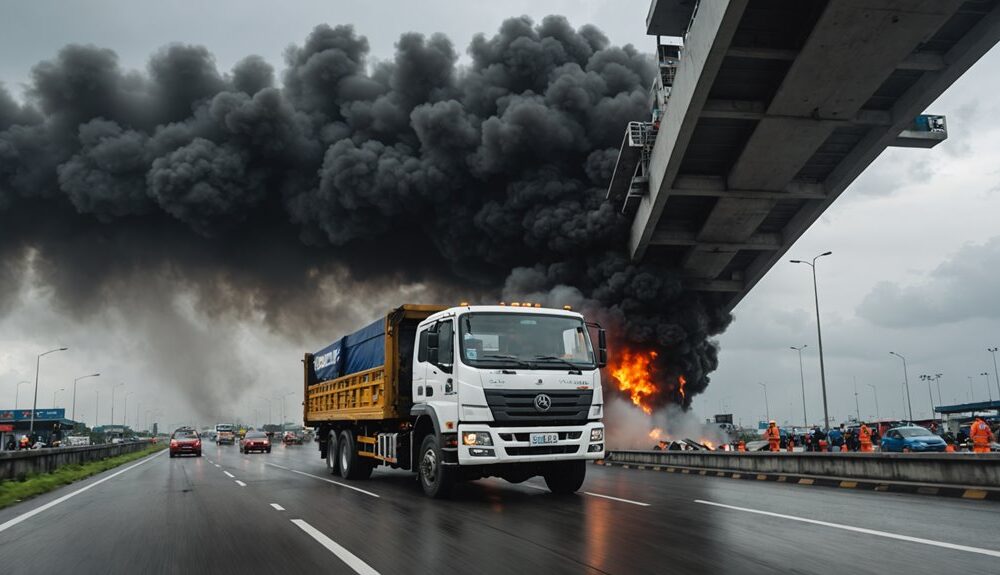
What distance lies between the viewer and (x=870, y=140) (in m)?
33.0

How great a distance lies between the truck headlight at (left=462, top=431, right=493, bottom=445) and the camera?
32.0 ft

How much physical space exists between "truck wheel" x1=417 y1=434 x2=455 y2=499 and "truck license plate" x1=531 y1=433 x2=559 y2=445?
1.32m

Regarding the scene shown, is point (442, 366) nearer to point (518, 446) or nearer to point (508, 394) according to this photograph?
point (508, 394)

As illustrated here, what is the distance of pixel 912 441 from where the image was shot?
2531 centimetres

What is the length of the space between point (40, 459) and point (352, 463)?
11629 mm

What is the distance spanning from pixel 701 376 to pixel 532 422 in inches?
1472

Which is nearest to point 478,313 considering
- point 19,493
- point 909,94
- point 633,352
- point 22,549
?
point 22,549

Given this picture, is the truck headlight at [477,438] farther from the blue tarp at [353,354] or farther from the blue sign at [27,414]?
the blue sign at [27,414]

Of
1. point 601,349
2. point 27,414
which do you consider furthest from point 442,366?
point 27,414

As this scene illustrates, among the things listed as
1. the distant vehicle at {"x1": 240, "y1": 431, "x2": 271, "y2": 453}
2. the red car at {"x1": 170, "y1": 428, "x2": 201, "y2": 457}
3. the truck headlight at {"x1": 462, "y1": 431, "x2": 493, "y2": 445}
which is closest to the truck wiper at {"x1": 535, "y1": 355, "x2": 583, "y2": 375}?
the truck headlight at {"x1": 462, "y1": 431, "x2": 493, "y2": 445}

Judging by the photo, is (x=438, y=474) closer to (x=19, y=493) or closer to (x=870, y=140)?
(x=19, y=493)

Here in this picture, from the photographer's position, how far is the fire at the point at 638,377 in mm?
41156

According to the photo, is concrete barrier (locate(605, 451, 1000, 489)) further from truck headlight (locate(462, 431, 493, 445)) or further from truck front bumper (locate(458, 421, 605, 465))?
truck headlight (locate(462, 431, 493, 445))

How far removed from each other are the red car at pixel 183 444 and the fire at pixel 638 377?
22.3m
